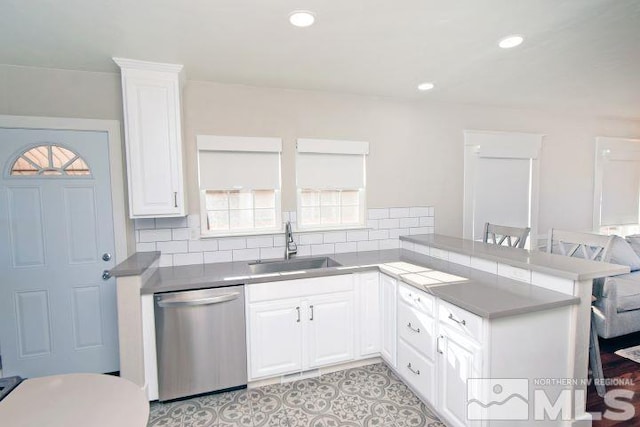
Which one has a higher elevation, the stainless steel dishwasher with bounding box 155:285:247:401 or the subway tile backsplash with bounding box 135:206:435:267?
the subway tile backsplash with bounding box 135:206:435:267

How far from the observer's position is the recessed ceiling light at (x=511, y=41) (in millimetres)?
2010

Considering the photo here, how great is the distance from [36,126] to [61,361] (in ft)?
6.05

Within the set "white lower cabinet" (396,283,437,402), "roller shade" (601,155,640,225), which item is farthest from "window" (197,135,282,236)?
"roller shade" (601,155,640,225)

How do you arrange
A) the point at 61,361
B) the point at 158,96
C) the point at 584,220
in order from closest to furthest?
1. the point at 158,96
2. the point at 61,361
3. the point at 584,220

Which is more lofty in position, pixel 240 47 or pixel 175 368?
pixel 240 47

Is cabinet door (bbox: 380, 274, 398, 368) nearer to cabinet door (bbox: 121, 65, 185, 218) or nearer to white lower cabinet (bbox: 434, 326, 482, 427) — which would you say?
white lower cabinet (bbox: 434, 326, 482, 427)

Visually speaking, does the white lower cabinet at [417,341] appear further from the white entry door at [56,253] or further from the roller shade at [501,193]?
the white entry door at [56,253]

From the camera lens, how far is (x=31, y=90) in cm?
Answer: 239

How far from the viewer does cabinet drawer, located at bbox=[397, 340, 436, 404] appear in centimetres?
205

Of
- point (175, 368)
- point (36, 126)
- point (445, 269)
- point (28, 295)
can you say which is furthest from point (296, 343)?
point (36, 126)

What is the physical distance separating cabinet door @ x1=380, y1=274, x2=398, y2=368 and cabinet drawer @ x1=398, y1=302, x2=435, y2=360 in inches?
4.0

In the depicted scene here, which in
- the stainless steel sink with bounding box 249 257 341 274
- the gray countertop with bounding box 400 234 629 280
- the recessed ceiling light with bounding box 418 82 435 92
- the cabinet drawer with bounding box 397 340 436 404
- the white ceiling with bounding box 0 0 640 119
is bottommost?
the cabinet drawer with bounding box 397 340 436 404

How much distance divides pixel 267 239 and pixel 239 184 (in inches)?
22.4

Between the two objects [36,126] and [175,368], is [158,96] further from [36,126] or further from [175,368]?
[175,368]
